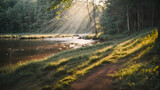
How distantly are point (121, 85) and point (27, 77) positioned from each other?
497cm

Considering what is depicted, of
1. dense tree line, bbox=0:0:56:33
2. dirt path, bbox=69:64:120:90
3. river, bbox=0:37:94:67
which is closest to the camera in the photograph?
dirt path, bbox=69:64:120:90

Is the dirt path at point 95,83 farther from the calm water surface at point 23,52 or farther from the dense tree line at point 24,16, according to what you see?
the dense tree line at point 24,16

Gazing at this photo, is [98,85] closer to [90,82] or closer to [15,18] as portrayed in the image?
[90,82]

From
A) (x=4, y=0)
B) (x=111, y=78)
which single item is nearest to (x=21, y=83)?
(x=111, y=78)

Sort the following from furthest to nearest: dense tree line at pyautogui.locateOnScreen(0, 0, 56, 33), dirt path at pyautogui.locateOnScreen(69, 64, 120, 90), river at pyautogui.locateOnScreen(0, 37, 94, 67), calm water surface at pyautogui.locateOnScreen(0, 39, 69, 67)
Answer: dense tree line at pyautogui.locateOnScreen(0, 0, 56, 33)
river at pyautogui.locateOnScreen(0, 37, 94, 67)
calm water surface at pyautogui.locateOnScreen(0, 39, 69, 67)
dirt path at pyautogui.locateOnScreen(69, 64, 120, 90)

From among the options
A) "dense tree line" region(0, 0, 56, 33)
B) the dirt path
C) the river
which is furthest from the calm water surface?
"dense tree line" region(0, 0, 56, 33)

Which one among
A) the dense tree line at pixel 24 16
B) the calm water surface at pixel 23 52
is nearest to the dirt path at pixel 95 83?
the calm water surface at pixel 23 52

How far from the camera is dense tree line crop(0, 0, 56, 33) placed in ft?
202

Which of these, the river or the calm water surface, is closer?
the calm water surface

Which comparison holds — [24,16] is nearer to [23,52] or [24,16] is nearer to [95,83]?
[23,52]

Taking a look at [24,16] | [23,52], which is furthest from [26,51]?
[24,16]

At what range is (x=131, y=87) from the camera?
370 cm

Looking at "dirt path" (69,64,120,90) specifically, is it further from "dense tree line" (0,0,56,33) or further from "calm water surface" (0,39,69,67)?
"dense tree line" (0,0,56,33)

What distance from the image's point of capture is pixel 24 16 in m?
68.2
